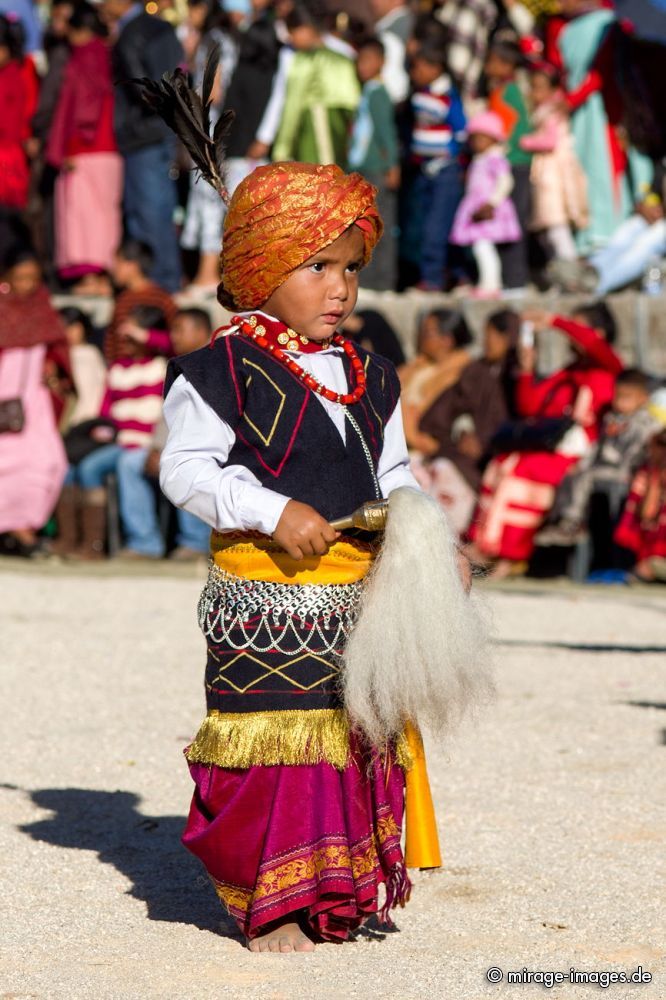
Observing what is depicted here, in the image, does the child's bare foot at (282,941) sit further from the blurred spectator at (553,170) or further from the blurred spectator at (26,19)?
the blurred spectator at (26,19)

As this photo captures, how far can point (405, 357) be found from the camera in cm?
1248

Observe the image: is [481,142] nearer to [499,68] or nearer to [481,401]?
[499,68]

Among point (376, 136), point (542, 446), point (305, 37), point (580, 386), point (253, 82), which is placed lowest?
point (542, 446)

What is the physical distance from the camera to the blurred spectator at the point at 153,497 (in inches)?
461

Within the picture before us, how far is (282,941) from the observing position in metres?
4.15

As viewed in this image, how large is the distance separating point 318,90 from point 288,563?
937cm

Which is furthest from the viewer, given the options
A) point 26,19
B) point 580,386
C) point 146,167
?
point 26,19

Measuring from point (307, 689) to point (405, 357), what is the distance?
8.51 m

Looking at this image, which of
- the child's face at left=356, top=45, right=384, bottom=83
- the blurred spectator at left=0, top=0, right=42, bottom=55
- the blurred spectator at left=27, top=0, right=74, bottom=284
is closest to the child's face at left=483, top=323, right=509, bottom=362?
the child's face at left=356, top=45, right=384, bottom=83

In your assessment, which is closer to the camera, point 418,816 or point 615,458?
point 418,816

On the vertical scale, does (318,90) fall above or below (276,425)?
above

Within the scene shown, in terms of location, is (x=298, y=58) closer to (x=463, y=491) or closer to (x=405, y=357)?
(x=405, y=357)

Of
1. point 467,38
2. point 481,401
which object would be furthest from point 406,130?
point 481,401

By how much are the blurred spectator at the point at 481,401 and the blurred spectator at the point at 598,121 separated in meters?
1.73
